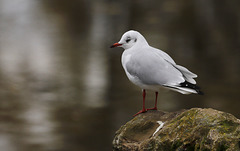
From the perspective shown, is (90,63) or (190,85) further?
(90,63)

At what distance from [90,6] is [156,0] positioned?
85.9 inches

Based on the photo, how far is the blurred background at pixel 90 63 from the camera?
328 inches

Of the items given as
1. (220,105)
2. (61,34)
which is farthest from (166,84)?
(61,34)

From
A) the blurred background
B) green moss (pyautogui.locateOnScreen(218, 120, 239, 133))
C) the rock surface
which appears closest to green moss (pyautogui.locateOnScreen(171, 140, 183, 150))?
the rock surface

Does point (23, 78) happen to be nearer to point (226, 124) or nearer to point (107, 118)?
point (107, 118)

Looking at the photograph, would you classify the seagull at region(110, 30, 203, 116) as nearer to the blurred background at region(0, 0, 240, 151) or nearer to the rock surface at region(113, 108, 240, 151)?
the rock surface at region(113, 108, 240, 151)

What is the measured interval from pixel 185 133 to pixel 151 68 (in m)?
0.86

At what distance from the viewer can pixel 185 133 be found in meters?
4.16

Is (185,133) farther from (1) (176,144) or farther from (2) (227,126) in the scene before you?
(2) (227,126)

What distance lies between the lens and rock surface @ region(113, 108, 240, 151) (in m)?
3.90

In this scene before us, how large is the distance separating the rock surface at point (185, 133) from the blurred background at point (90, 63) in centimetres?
258

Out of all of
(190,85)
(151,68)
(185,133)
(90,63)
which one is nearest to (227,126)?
(185,133)

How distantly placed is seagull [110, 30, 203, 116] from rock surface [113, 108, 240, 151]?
1.09 ft

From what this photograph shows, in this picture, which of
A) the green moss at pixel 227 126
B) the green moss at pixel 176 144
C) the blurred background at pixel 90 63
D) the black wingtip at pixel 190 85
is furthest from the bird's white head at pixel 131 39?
the blurred background at pixel 90 63
